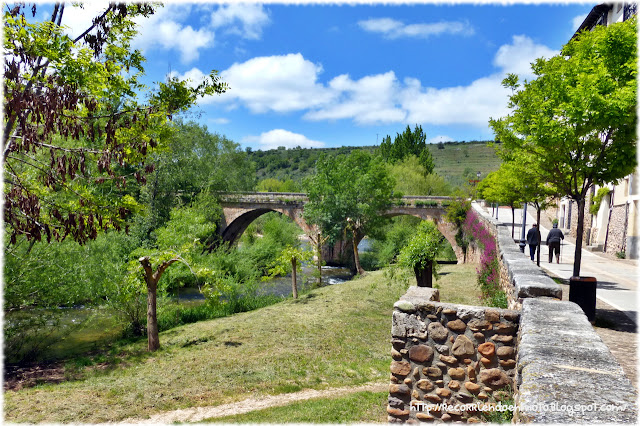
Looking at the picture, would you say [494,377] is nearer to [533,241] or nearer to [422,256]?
[422,256]

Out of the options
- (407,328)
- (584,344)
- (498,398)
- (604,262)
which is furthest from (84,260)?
(604,262)

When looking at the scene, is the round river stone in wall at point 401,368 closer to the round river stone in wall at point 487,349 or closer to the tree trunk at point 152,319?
the round river stone in wall at point 487,349

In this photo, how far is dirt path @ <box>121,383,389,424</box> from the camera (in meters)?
7.17

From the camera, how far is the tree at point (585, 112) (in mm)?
7969

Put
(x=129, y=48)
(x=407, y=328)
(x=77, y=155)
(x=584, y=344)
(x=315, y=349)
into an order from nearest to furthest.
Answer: (x=584, y=344), (x=407, y=328), (x=77, y=155), (x=129, y=48), (x=315, y=349)

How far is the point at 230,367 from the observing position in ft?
32.1

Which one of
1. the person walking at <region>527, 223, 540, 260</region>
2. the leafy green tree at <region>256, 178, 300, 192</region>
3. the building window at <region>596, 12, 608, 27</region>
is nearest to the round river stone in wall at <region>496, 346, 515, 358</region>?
the person walking at <region>527, 223, 540, 260</region>

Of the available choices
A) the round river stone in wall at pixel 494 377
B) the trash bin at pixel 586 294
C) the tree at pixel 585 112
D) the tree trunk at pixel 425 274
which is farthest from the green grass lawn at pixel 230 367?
the tree at pixel 585 112

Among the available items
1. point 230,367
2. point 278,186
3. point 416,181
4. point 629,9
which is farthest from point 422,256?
point 278,186

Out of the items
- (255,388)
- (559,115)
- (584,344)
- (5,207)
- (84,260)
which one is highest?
(559,115)

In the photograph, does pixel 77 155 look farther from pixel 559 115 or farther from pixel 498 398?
pixel 559 115

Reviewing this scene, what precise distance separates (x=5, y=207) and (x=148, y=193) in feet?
69.0

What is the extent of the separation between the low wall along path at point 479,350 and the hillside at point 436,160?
92305mm

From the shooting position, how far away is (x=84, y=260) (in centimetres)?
1252
